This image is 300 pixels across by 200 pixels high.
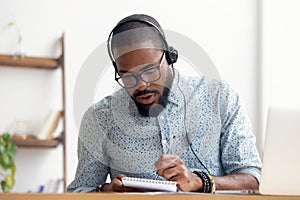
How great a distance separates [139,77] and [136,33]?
112 millimetres

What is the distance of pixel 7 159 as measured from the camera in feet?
11.7

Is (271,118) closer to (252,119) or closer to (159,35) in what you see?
(159,35)

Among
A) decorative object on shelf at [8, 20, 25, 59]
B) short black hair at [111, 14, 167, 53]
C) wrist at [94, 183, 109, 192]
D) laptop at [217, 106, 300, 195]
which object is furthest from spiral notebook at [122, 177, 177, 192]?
decorative object on shelf at [8, 20, 25, 59]

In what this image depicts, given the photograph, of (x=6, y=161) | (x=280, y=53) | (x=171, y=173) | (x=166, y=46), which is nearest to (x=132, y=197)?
(x=171, y=173)

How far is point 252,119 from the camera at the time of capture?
4121 mm

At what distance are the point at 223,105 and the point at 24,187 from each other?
217cm

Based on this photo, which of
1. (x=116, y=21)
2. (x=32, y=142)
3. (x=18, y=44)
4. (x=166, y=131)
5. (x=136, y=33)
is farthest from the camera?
(x=116, y=21)

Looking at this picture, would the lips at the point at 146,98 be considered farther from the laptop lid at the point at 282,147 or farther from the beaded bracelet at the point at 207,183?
the laptop lid at the point at 282,147

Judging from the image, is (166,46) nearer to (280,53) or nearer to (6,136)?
(6,136)

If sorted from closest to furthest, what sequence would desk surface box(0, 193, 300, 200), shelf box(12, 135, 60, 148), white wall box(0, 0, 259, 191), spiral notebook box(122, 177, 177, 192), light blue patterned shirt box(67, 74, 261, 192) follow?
desk surface box(0, 193, 300, 200), spiral notebook box(122, 177, 177, 192), light blue patterned shirt box(67, 74, 261, 192), shelf box(12, 135, 60, 148), white wall box(0, 0, 259, 191)

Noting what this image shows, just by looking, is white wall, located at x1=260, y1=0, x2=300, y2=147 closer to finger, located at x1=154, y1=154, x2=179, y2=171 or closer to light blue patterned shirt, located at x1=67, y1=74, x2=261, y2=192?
light blue patterned shirt, located at x1=67, y1=74, x2=261, y2=192

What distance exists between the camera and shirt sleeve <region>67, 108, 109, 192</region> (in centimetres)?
184

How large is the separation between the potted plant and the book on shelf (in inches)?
7.1

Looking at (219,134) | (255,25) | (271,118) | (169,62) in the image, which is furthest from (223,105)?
(255,25)
